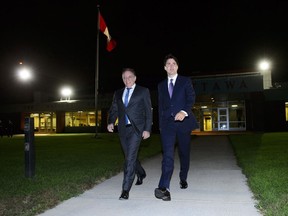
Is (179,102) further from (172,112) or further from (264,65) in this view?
(264,65)

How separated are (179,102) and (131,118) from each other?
75 cm

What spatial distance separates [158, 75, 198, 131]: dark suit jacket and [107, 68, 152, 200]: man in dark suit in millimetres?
274

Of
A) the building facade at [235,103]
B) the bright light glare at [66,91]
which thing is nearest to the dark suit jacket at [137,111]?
the building facade at [235,103]

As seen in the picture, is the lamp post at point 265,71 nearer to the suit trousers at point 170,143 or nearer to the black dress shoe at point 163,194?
the suit trousers at point 170,143

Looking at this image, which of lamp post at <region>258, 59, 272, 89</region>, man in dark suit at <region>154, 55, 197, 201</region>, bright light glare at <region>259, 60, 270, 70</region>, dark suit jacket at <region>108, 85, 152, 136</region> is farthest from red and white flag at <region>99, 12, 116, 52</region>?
man in dark suit at <region>154, 55, 197, 201</region>

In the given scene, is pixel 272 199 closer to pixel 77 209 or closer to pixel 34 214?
pixel 77 209

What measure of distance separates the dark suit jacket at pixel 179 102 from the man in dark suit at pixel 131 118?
0.27 meters

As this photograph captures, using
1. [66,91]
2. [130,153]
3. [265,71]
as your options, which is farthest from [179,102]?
[66,91]

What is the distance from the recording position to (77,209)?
470 cm

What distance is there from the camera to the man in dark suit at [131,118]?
17.5ft

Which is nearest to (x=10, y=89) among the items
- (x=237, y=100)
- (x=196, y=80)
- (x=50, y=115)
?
(x=50, y=115)

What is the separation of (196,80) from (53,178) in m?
27.4

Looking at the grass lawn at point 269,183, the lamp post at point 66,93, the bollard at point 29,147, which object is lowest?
the grass lawn at point 269,183

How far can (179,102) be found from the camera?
5.33 m
